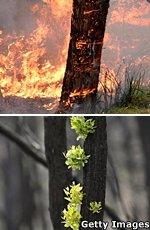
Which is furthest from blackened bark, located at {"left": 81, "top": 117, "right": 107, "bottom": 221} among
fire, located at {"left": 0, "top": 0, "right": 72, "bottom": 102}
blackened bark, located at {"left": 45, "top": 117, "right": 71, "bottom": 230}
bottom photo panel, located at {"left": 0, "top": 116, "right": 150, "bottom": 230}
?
fire, located at {"left": 0, "top": 0, "right": 72, "bottom": 102}

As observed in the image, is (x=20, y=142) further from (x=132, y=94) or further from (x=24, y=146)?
(x=132, y=94)

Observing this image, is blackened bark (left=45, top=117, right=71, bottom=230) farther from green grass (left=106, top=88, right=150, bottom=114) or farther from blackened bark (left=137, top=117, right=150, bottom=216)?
green grass (left=106, top=88, right=150, bottom=114)

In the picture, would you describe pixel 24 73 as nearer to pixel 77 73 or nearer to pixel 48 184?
pixel 77 73

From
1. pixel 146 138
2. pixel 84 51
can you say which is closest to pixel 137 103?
pixel 84 51

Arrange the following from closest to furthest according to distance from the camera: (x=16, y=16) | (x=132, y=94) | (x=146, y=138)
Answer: (x=146, y=138) → (x=16, y=16) → (x=132, y=94)

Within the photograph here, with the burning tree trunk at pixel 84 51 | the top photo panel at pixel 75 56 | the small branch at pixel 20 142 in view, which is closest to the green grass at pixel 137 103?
the top photo panel at pixel 75 56

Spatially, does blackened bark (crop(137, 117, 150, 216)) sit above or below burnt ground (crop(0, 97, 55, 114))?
below
